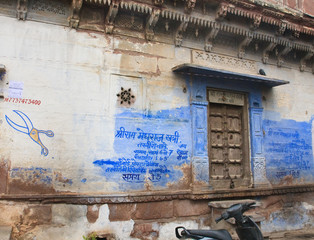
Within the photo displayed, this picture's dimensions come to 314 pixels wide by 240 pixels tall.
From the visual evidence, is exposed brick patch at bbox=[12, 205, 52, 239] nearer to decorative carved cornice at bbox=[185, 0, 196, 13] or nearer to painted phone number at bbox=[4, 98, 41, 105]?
painted phone number at bbox=[4, 98, 41, 105]

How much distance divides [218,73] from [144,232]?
3.23 metres

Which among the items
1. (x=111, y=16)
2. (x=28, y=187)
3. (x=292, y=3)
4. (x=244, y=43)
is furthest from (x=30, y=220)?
(x=292, y=3)

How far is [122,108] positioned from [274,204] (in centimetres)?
389

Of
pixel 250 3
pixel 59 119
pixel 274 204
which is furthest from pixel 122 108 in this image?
pixel 274 204

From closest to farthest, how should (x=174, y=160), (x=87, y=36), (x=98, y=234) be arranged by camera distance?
(x=98, y=234), (x=87, y=36), (x=174, y=160)

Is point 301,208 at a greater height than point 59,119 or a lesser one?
lesser

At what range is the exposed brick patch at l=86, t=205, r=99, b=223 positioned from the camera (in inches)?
191

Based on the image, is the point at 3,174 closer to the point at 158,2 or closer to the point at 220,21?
the point at 158,2

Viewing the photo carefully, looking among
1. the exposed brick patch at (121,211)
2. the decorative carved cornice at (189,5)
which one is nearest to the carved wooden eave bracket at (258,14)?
the decorative carved cornice at (189,5)

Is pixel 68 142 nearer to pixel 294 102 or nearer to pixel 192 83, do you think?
pixel 192 83

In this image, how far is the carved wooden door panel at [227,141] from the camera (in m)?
6.21

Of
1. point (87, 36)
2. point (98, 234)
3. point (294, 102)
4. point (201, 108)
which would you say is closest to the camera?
point (98, 234)

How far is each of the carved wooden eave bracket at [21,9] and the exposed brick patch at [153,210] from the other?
3.58 meters

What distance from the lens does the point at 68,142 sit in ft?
16.1
